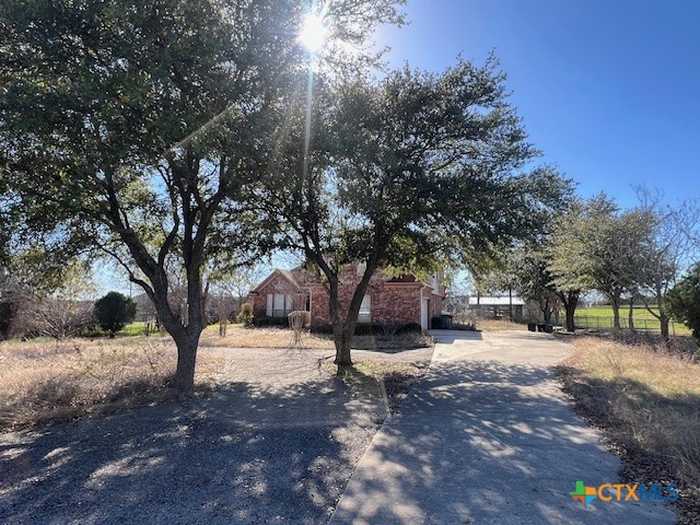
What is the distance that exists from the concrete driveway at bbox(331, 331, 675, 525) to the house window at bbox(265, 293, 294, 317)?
23.4m

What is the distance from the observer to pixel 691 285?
12.2m

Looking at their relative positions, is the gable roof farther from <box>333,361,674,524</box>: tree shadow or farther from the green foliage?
<box>333,361,674,524</box>: tree shadow

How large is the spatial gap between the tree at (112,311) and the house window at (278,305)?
9212 mm

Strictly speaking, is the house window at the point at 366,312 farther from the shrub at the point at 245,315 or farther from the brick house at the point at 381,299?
the shrub at the point at 245,315

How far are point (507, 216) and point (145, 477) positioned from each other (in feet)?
28.6

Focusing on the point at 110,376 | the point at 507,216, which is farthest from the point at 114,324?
the point at 507,216

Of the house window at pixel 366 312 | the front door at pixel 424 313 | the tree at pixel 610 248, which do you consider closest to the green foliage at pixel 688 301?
the tree at pixel 610 248

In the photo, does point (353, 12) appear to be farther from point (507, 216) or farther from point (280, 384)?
point (280, 384)

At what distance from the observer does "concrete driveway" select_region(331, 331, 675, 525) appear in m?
3.72

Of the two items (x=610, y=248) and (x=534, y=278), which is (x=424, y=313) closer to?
(x=534, y=278)

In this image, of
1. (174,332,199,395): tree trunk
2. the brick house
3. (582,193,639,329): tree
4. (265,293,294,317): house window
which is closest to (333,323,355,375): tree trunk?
(174,332,199,395): tree trunk

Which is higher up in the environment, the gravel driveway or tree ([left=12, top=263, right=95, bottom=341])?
tree ([left=12, top=263, right=95, bottom=341])

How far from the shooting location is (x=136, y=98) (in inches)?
231

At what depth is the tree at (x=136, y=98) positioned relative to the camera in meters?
6.05
